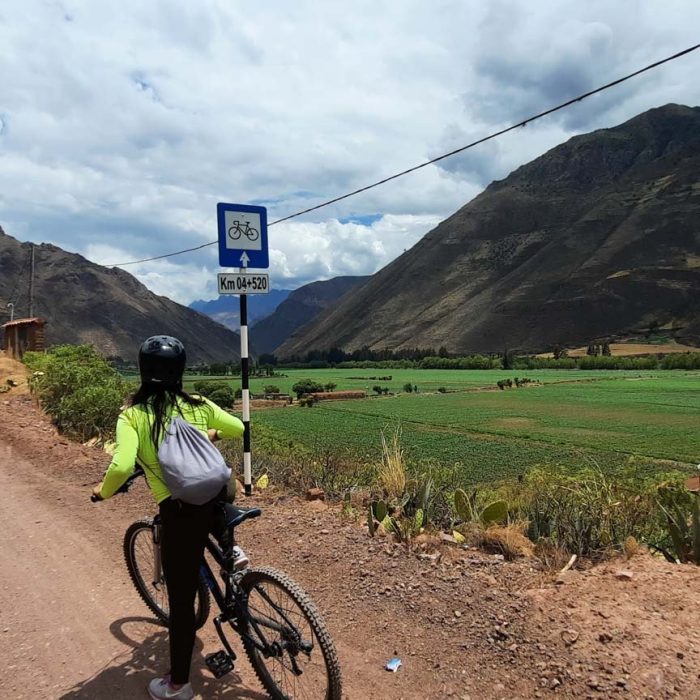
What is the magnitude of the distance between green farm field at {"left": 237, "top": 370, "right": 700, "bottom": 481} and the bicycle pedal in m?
8.12

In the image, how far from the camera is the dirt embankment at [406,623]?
9.98 ft

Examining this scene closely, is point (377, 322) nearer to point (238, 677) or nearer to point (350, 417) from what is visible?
point (350, 417)

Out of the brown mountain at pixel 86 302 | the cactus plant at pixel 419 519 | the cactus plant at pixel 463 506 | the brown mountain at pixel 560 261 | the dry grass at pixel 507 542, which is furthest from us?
the brown mountain at pixel 560 261

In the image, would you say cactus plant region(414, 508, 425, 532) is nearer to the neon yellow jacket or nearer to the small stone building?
the neon yellow jacket

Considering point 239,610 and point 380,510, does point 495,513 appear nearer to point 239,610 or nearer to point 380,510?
point 380,510

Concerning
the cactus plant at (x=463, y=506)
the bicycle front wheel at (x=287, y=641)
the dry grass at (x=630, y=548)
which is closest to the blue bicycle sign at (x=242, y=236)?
the cactus plant at (x=463, y=506)

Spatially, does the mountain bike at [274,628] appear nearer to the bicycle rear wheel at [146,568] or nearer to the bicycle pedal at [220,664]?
the bicycle pedal at [220,664]

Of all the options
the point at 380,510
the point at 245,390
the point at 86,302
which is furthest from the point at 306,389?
the point at 86,302

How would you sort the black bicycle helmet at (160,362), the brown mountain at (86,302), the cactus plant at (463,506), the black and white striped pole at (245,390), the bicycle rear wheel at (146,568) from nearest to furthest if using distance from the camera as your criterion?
the black bicycle helmet at (160,362) < the bicycle rear wheel at (146,568) < the cactus plant at (463,506) < the black and white striped pole at (245,390) < the brown mountain at (86,302)

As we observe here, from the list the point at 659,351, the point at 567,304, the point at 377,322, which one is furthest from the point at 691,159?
the point at 377,322

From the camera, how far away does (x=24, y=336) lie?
1931cm

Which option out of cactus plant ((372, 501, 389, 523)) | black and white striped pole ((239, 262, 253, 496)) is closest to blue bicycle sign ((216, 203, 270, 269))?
black and white striped pole ((239, 262, 253, 496))

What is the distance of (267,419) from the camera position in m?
36.7

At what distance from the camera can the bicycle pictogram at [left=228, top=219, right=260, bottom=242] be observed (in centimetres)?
669
